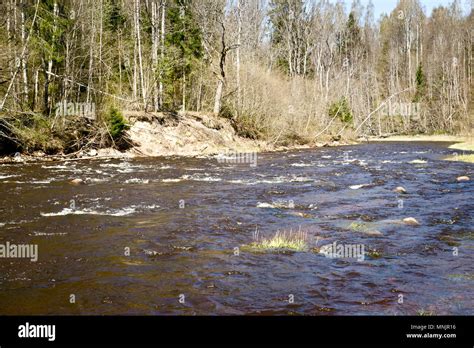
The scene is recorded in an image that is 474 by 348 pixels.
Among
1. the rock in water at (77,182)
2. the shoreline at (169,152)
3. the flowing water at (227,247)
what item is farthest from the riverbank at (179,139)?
the flowing water at (227,247)

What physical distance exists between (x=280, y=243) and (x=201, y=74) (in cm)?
3201

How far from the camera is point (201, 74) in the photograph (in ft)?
128

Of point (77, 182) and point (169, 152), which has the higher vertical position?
point (169, 152)

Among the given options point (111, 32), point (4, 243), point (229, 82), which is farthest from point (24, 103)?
point (4, 243)

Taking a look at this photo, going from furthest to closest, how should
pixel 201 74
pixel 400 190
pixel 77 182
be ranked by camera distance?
pixel 201 74 < pixel 77 182 < pixel 400 190

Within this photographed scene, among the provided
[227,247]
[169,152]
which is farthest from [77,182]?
[169,152]

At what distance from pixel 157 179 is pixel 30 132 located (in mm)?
10424

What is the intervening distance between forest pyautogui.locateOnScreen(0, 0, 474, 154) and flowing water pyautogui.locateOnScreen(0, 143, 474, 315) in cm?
1076

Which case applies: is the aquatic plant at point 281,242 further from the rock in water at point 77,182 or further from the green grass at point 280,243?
the rock in water at point 77,182

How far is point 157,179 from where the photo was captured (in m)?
18.2

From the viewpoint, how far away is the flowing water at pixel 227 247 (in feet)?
20.1

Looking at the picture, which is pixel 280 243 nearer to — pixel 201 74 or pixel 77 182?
pixel 77 182

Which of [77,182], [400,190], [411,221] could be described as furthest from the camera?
[77,182]

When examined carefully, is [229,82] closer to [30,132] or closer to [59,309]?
[30,132]
